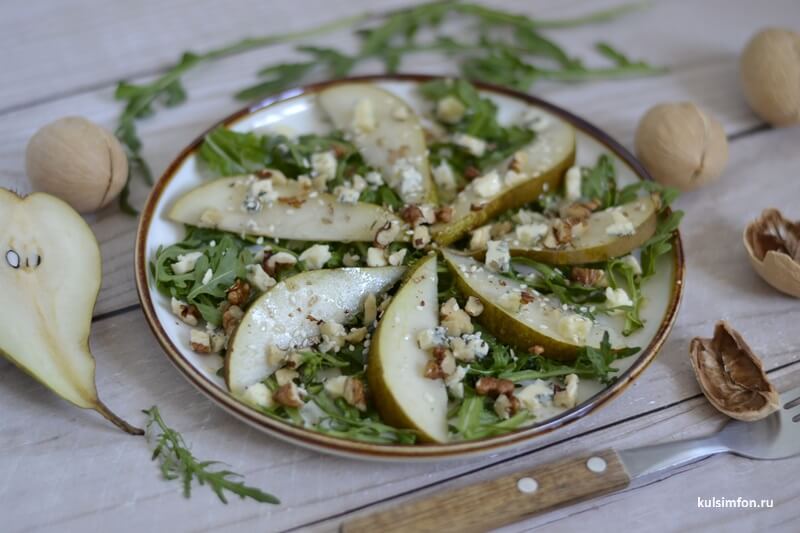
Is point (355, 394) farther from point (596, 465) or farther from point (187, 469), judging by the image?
point (596, 465)

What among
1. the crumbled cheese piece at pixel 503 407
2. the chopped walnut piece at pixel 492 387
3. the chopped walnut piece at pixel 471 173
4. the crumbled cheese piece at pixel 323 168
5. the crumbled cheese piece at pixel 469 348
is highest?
the crumbled cheese piece at pixel 323 168

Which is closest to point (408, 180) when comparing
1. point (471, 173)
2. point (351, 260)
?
point (471, 173)

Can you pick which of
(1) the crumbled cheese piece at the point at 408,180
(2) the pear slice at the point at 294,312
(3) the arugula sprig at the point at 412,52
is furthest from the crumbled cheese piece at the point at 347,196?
(3) the arugula sprig at the point at 412,52

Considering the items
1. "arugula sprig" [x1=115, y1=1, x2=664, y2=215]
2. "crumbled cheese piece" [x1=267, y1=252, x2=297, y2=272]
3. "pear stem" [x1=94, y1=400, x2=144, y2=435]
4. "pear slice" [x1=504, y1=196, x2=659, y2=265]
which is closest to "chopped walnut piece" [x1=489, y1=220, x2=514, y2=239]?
"pear slice" [x1=504, y1=196, x2=659, y2=265]

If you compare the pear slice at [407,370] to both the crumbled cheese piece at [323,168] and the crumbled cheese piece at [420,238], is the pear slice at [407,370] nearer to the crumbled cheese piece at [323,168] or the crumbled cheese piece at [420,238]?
the crumbled cheese piece at [420,238]

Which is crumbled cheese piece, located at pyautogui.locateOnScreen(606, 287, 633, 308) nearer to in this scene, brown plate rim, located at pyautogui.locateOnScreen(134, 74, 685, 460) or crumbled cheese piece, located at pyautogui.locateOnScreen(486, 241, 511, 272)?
brown plate rim, located at pyautogui.locateOnScreen(134, 74, 685, 460)

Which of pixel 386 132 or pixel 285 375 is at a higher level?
pixel 386 132
